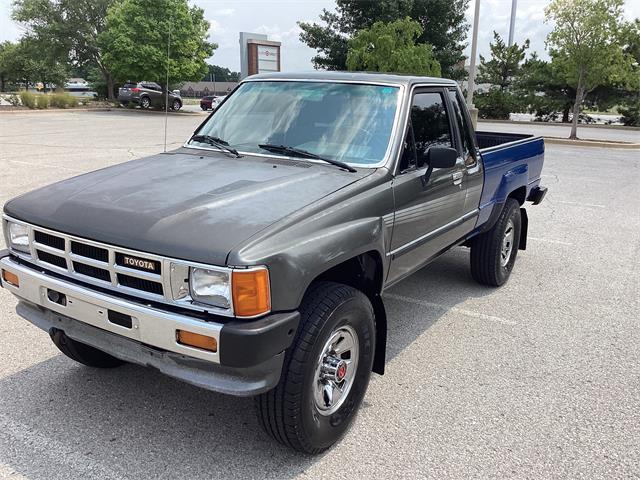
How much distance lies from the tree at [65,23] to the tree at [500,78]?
23.5 meters

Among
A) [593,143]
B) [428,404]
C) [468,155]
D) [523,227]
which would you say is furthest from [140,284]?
[593,143]

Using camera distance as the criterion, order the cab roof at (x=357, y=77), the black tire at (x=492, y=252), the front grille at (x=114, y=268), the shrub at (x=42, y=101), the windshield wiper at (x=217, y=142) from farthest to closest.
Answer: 1. the shrub at (x=42, y=101)
2. the black tire at (x=492, y=252)
3. the cab roof at (x=357, y=77)
4. the windshield wiper at (x=217, y=142)
5. the front grille at (x=114, y=268)

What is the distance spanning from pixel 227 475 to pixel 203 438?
1.14 ft

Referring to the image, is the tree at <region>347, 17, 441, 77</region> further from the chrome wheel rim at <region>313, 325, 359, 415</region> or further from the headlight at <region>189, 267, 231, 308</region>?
the headlight at <region>189, 267, 231, 308</region>

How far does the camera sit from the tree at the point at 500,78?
34.0m

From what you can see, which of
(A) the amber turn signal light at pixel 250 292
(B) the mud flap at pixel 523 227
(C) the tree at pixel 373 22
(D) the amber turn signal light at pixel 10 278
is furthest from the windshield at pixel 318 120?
(C) the tree at pixel 373 22

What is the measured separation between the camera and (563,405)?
11.4 ft

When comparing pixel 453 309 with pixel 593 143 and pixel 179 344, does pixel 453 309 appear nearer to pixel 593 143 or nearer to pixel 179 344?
pixel 179 344

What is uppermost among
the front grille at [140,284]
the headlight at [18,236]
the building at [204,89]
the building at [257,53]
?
the building at [257,53]

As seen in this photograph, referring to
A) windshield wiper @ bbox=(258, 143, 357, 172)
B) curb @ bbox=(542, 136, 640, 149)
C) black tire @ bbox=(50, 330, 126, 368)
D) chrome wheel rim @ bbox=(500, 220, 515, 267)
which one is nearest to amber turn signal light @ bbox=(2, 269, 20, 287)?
black tire @ bbox=(50, 330, 126, 368)

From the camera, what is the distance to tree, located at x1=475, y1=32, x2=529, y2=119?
112ft

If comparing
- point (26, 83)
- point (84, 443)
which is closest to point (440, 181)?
point (84, 443)

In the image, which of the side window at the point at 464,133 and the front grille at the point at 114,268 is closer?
the front grille at the point at 114,268

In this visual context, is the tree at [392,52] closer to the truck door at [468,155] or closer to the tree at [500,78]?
Result: the truck door at [468,155]
